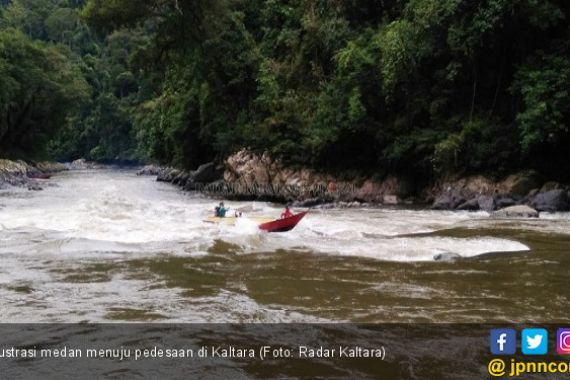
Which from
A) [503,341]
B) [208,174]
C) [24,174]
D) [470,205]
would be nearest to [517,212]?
[470,205]

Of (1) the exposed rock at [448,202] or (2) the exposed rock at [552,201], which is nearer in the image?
(2) the exposed rock at [552,201]

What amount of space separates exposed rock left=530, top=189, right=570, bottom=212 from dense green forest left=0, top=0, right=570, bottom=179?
1.82 m

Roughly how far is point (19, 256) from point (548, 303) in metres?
9.77

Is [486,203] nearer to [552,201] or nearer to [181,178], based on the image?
[552,201]

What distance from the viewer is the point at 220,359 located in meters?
5.68

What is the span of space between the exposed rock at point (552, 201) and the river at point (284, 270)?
1.30 metres

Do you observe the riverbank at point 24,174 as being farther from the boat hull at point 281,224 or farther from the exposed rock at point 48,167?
the boat hull at point 281,224

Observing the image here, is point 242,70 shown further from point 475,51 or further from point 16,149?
point 16,149

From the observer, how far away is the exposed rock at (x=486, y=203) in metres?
18.9

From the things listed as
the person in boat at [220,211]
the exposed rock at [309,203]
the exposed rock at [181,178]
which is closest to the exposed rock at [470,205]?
the exposed rock at [309,203]

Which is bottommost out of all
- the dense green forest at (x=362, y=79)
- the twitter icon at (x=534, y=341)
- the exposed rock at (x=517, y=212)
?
the twitter icon at (x=534, y=341)

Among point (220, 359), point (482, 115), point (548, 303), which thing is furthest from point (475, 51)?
point (220, 359)

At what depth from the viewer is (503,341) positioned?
19.9 feet

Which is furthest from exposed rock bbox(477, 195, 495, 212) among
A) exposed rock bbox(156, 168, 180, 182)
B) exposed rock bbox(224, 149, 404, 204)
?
Result: exposed rock bbox(156, 168, 180, 182)
